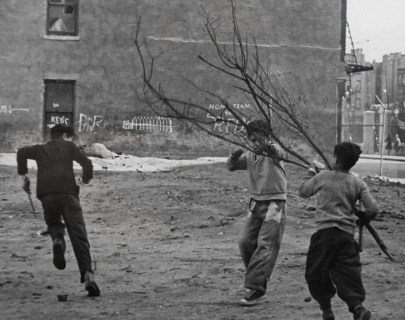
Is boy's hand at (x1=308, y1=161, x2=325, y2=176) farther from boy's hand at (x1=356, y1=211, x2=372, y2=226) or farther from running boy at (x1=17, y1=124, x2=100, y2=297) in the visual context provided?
running boy at (x1=17, y1=124, x2=100, y2=297)

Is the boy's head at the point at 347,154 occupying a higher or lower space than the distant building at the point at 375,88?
lower

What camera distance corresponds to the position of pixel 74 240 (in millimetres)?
6375

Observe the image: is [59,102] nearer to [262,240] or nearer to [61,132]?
[61,132]

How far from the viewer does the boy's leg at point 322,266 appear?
5172 millimetres

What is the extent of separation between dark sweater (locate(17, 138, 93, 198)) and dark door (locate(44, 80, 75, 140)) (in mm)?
15570

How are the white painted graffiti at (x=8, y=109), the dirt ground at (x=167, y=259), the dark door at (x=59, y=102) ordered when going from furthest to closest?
1. the dark door at (x=59, y=102)
2. the white painted graffiti at (x=8, y=109)
3. the dirt ground at (x=167, y=259)

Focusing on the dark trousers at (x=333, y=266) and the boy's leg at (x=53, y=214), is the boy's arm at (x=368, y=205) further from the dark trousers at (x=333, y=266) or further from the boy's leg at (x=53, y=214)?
the boy's leg at (x=53, y=214)

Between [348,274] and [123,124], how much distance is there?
18.1 meters

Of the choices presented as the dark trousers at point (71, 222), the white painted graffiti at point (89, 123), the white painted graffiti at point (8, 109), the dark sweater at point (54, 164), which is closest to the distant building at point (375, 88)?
the white painted graffiti at point (89, 123)

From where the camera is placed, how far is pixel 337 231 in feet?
17.0

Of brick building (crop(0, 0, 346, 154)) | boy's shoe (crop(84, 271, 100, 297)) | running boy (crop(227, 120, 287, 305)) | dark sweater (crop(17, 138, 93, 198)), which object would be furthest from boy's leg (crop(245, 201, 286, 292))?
brick building (crop(0, 0, 346, 154))

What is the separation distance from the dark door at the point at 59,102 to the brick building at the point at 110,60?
0.03 metres

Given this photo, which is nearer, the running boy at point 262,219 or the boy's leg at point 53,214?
the running boy at point 262,219

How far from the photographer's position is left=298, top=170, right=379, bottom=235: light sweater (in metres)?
5.19
